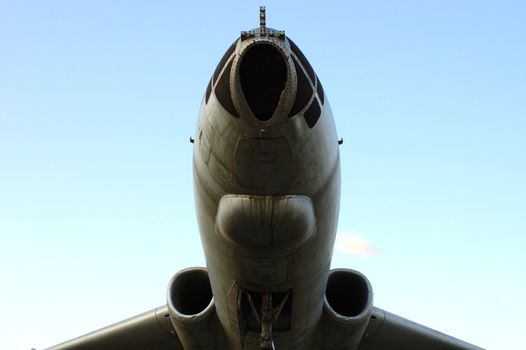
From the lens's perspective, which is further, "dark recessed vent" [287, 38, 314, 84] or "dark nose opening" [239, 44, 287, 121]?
"dark recessed vent" [287, 38, 314, 84]

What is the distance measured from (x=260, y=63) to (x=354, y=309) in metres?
6.05

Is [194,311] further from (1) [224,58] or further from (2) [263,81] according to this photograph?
(2) [263,81]

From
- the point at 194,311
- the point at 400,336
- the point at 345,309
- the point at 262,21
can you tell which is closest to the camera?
the point at 262,21

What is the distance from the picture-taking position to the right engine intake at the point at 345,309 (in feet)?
33.1

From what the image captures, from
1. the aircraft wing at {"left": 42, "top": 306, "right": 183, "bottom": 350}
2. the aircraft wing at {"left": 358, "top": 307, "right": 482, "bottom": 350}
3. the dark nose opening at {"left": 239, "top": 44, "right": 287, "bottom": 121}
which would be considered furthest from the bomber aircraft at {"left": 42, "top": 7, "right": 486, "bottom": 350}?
the aircraft wing at {"left": 42, "top": 306, "right": 183, "bottom": 350}

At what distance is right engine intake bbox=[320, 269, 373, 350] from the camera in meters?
10.1

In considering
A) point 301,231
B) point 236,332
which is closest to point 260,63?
point 301,231

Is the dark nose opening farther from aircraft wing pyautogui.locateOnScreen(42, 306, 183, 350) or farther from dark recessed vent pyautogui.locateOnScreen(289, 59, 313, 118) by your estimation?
aircraft wing pyautogui.locateOnScreen(42, 306, 183, 350)

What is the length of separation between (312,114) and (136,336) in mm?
7336

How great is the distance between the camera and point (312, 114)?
678 cm

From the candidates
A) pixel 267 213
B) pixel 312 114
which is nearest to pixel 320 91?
pixel 312 114

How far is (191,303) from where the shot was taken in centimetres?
1071

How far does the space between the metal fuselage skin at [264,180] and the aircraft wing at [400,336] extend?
3130 millimetres

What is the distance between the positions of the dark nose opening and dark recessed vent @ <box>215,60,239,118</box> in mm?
222
